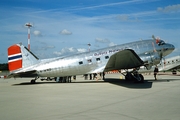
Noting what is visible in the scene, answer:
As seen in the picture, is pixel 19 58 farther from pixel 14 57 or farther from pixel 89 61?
pixel 89 61

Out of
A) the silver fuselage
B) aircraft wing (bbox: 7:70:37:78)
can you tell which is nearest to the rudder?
the silver fuselage

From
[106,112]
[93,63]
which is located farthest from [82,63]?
[106,112]

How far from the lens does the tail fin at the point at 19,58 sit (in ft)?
58.5

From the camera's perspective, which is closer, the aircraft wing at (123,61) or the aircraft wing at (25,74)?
the aircraft wing at (123,61)

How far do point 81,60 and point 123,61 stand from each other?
168 inches

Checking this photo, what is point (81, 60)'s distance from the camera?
18.0 m

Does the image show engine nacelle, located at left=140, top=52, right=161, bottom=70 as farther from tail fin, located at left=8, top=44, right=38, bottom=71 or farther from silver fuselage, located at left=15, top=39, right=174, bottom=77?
tail fin, located at left=8, top=44, right=38, bottom=71

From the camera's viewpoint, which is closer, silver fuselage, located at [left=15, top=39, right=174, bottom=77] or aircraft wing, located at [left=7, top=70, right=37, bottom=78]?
aircraft wing, located at [left=7, top=70, right=37, bottom=78]

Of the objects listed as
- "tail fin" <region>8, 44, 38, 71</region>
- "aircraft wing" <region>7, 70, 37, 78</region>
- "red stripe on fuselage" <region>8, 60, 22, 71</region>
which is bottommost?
"aircraft wing" <region>7, 70, 37, 78</region>

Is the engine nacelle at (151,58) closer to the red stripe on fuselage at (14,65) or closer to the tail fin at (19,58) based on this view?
the tail fin at (19,58)

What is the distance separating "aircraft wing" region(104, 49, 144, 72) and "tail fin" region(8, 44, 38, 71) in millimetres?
7711

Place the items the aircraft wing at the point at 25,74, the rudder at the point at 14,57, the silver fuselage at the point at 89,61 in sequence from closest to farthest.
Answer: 1. the aircraft wing at the point at 25,74
2. the silver fuselage at the point at 89,61
3. the rudder at the point at 14,57

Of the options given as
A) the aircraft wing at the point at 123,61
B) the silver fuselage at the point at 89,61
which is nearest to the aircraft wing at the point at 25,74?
the silver fuselage at the point at 89,61

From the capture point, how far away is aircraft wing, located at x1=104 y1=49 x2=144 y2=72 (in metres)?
14.1
